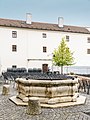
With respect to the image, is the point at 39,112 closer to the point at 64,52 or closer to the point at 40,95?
the point at 40,95

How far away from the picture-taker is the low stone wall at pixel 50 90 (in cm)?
898

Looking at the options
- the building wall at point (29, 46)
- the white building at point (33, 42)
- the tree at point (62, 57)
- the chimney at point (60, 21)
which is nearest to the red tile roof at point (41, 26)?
the white building at point (33, 42)

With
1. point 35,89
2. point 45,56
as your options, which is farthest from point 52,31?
point 35,89

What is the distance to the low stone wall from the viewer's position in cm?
898

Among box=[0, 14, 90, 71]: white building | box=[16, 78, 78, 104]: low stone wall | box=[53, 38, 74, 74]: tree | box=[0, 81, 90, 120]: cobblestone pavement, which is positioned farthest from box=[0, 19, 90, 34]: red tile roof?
box=[0, 81, 90, 120]: cobblestone pavement

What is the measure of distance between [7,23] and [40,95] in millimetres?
26102

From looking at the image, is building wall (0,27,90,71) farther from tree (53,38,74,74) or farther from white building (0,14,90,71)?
tree (53,38,74,74)

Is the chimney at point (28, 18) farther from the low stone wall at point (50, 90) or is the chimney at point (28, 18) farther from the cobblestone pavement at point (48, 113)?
the cobblestone pavement at point (48, 113)

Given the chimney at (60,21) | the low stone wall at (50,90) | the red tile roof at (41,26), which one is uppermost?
the chimney at (60,21)

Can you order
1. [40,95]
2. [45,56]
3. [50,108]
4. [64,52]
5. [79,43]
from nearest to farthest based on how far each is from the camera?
[50,108], [40,95], [64,52], [45,56], [79,43]

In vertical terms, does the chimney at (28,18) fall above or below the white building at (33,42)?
above

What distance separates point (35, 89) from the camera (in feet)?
29.9

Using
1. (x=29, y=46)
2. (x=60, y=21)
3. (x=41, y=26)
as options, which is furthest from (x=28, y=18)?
(x=60, y=21)

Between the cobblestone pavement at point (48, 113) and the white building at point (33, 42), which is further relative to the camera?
the white building at point (33, 42)
